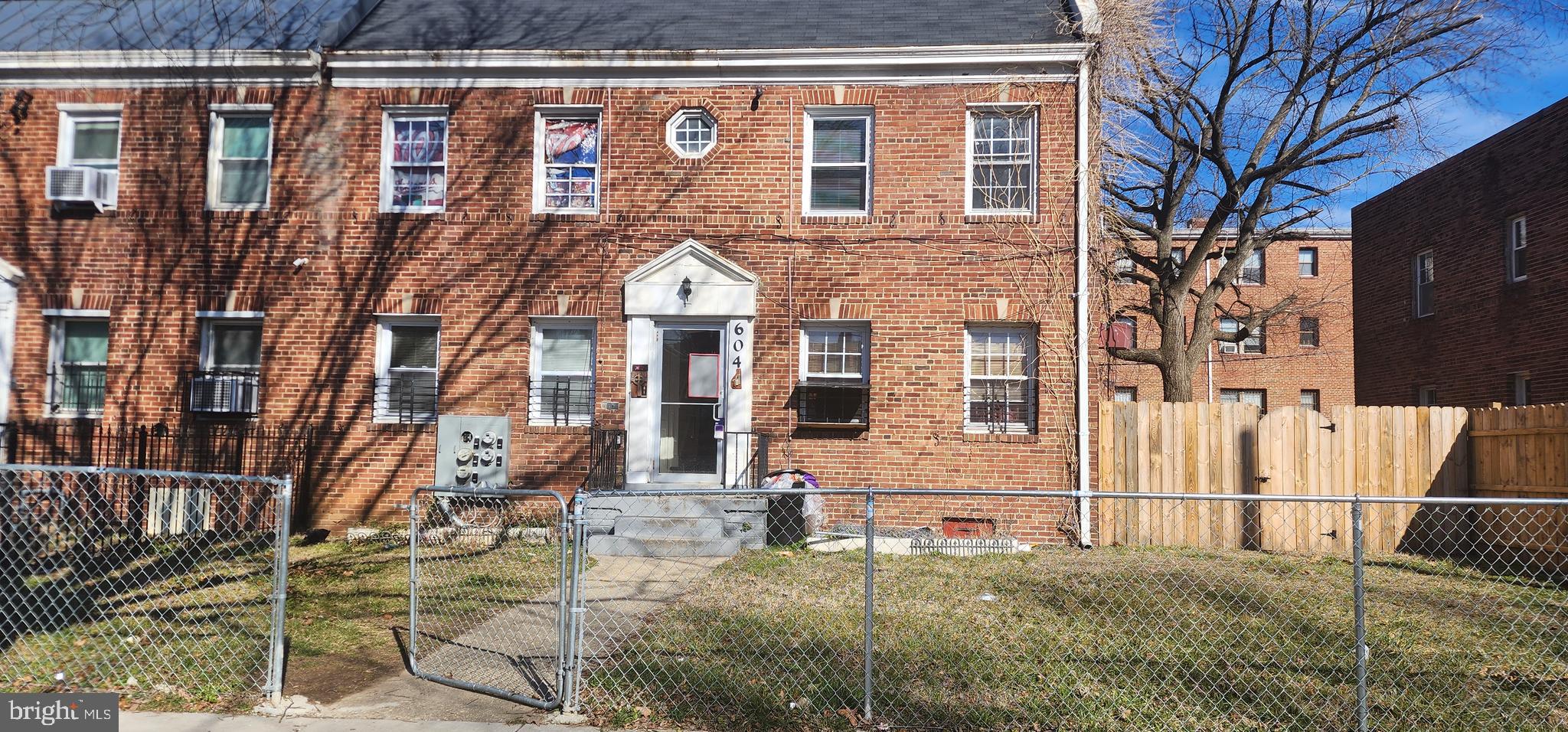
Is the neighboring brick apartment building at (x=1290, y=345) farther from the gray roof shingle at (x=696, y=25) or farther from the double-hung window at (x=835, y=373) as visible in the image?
the double-hung window at (x=835, y=373)

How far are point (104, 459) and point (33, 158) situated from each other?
14.0 feet

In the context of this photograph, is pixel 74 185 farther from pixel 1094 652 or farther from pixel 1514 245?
pixel 1514 245

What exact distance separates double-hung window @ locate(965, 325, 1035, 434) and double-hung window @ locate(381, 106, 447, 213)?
24.2 feet

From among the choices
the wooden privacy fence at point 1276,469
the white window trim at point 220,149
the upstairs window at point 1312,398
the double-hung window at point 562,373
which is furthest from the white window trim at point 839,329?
the upstairs window at point 1312,398

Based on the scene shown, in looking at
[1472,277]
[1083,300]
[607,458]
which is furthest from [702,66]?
[1472,277]

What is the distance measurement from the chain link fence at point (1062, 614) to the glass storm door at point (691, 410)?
106cm

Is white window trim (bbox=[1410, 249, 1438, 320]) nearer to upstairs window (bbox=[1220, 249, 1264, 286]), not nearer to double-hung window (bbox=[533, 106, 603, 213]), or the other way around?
upstairs window (bbox=[1220, 249, 1264, 286])

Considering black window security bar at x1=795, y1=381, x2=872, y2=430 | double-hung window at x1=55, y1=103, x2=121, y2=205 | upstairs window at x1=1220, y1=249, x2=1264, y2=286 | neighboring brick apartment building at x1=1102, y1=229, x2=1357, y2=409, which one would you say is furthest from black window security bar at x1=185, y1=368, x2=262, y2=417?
upstairs window at x1=1220, y1=249, x2=1264, y2=286

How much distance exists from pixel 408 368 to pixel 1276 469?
11.1 metres

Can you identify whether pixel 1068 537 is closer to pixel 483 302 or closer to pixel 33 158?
pixel 483 302

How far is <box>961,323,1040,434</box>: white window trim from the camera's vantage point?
12.3 metres

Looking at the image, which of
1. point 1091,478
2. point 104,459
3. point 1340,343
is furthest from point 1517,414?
point 1340,343

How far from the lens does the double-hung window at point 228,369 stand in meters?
12.8

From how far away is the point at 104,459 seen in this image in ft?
41.7
